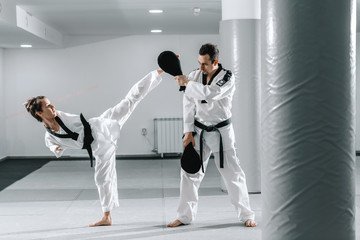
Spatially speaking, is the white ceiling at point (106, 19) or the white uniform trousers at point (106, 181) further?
the white ceiling at point (106, 19)

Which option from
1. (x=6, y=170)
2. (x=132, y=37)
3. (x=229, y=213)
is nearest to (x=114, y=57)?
(x=132, y=37)

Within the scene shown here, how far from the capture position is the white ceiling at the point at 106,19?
5.43 meters

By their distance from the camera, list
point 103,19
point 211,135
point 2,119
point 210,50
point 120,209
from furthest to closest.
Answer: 1. point 2,119
2. point 103,19
3. point 120,209
4. point 211,135
5. point 210,50

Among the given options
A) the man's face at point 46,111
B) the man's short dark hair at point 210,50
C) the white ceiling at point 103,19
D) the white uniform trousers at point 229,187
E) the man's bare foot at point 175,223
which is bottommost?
the man's bare foot at point 175,223

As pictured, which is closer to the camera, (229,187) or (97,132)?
(97,132)

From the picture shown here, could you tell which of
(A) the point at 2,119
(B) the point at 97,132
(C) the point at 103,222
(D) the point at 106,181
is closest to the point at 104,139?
(B) the point at 97,132

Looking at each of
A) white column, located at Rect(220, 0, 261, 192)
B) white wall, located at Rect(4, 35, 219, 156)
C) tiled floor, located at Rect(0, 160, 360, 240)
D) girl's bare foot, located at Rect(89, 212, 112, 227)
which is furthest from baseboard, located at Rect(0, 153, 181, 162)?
girl's bare foot, located at Rect(89, 212, 112, 227)

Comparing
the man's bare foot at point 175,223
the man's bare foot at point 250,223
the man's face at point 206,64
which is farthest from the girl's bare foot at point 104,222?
the man's face at point 206,64

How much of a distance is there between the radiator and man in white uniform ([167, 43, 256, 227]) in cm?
452

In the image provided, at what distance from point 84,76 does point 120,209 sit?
4343 millimetres

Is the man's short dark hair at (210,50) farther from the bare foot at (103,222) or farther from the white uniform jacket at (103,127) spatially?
the bare foot at (103,222)

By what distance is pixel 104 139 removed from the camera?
12.3 ft

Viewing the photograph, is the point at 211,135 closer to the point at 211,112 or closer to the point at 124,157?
the point at 211,112

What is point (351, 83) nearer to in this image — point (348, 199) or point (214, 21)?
point (348, 199)
